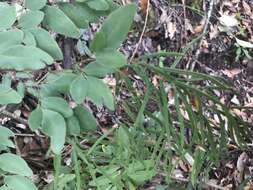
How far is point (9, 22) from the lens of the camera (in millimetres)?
743

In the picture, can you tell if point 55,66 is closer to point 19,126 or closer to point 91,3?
point 19,126

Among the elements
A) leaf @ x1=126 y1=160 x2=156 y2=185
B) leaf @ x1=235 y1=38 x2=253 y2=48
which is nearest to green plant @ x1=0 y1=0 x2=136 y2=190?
leaf @ x1=126 y1=160 x2=156 y2=185

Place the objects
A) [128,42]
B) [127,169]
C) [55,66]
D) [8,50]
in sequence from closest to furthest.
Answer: [8,50] → [127,169] → [55,66] → [128,42]

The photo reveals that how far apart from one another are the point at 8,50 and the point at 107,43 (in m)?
0.15

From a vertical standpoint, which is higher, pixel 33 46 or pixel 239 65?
pixel 33 46

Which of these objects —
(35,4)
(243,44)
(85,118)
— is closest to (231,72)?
(243,44)

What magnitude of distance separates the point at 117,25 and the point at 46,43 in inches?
4.6

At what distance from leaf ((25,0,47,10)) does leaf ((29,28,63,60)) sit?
3cm

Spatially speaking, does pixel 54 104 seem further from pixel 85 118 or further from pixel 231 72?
pixel 231 72

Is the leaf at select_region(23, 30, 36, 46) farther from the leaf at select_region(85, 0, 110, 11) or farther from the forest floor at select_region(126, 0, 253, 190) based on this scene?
the forest floor at select_region(126, 0, 253, 190)

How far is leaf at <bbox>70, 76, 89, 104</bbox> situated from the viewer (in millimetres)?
766

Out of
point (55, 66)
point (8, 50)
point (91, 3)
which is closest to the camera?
point (8, 50)

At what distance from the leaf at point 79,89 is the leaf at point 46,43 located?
0.14 feet

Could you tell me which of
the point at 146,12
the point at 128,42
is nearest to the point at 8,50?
the point at 128,42
